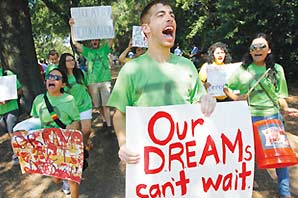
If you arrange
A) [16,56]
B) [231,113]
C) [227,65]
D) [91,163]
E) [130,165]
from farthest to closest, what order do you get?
[16,56], [91,163], [227,65], [231,113], [130,165]

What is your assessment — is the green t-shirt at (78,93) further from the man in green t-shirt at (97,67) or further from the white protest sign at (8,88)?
the white protest sign at (8,88)

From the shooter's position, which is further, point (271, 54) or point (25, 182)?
point (25, 182)

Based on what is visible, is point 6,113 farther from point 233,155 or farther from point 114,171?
point 233,155

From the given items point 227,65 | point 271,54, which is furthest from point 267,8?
point 271,54

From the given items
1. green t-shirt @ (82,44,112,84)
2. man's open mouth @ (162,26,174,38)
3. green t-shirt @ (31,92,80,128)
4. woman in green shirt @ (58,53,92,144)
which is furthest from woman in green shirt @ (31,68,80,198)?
man's open mouth @ (162,26,174,38)

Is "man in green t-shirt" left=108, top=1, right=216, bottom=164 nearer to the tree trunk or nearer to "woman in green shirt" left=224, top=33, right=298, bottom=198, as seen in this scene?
"woman in green shirt" left=224, top=33, right=298, bottom=198

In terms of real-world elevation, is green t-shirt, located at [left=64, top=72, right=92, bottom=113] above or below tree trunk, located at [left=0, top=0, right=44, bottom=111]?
below

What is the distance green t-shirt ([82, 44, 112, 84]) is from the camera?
553 cm

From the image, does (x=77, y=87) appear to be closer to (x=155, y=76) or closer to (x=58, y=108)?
(x=58, y=108)

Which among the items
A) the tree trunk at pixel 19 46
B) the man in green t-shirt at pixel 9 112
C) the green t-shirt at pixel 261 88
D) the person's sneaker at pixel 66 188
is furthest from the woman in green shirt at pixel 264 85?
the tree trunk at pixel 19 46

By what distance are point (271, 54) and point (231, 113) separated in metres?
1.91

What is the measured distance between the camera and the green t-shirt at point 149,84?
78.9 inches

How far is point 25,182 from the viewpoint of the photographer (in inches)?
194

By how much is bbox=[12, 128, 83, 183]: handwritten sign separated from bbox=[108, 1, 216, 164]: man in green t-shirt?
5.61 ft
